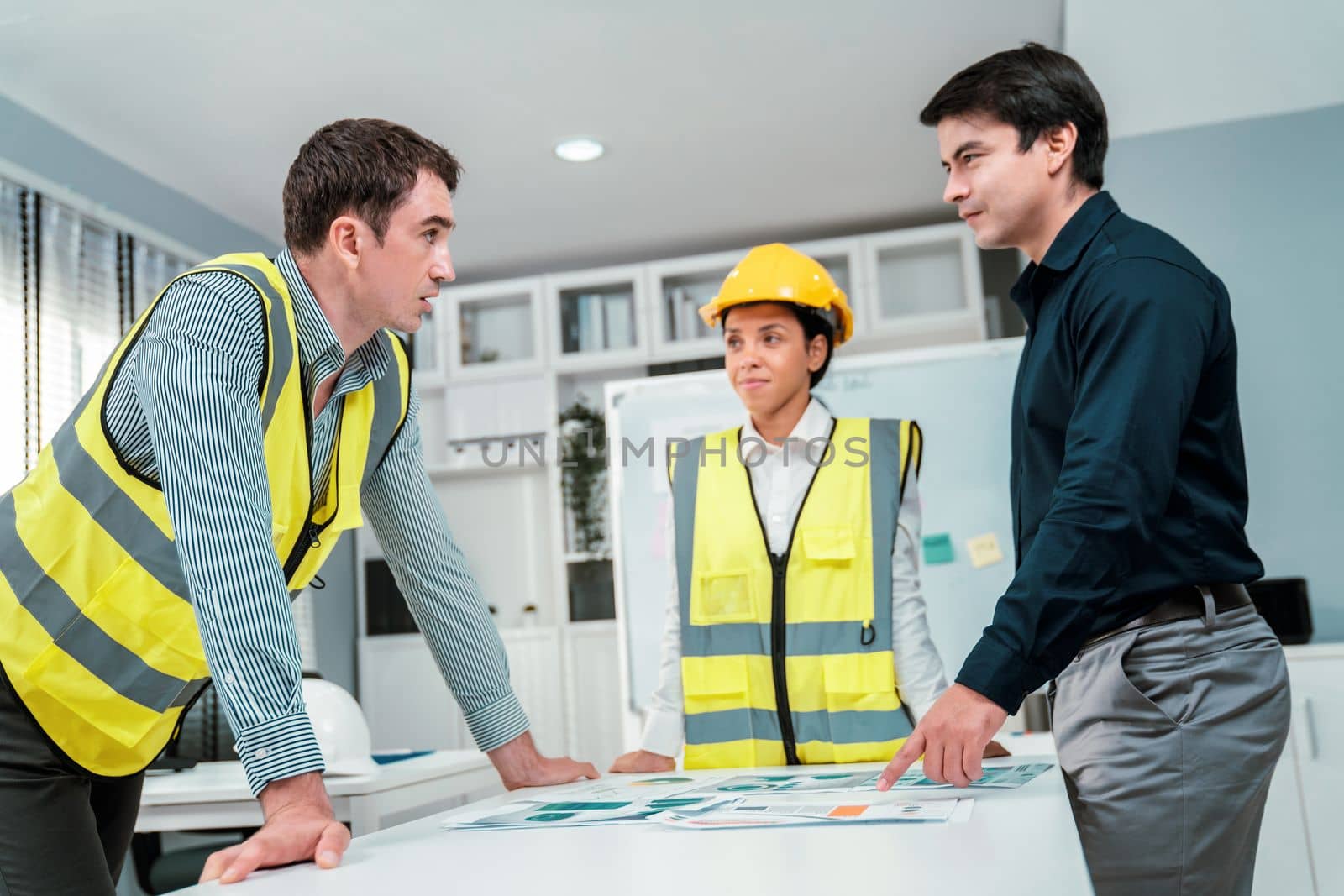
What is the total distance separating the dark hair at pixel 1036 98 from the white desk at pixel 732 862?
0.81 metres

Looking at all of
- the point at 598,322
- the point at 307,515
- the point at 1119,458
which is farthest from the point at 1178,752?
the point at 598,322

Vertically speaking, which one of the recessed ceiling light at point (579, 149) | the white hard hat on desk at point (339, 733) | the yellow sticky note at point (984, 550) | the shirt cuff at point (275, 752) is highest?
the recessed ceiling light at point (579, 149)

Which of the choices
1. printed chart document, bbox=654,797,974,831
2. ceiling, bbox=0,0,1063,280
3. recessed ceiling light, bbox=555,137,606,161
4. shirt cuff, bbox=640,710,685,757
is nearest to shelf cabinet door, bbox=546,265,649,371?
ceiling, bbox=0,0,1063,280

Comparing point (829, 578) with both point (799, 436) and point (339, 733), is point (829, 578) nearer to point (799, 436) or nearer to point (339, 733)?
point (799, 436)

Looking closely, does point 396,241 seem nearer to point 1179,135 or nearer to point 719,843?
point 719,843

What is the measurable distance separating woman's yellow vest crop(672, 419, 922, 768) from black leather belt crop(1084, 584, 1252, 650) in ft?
2.19

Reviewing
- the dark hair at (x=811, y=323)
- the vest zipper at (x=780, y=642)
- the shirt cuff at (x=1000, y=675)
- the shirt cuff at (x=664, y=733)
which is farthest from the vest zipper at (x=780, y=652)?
the shirt cuff at (x=1000, y=675)

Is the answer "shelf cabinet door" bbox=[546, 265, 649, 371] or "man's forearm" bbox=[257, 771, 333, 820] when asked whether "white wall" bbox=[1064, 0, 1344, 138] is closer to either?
"shelf cabinet door" bbox=[546, 265, 649, 371]

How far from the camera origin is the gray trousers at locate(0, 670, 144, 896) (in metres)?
1.04

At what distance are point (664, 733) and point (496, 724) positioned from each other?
44 cm

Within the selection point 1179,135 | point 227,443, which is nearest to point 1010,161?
point 227,443

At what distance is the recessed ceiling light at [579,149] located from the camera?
434cm

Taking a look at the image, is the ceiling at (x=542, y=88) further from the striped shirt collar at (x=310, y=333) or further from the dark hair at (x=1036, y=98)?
the striped shirt collar at (x=310, y=333)

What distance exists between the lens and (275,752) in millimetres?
942
